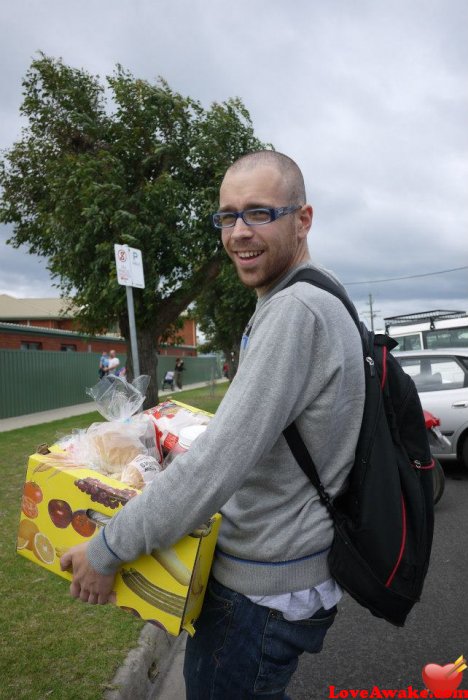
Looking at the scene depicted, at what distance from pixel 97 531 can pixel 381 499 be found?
2.52 feet

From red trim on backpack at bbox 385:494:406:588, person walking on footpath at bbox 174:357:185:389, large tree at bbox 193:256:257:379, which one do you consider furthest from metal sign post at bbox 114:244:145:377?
person walking on footpath at bbox 174:357:185:389

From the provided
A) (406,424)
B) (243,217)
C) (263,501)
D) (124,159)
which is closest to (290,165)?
(243,217)

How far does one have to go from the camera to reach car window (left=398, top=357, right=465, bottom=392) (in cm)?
823

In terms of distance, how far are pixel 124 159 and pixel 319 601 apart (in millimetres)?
14141

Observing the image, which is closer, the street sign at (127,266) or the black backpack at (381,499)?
the black backpack at (381,499)

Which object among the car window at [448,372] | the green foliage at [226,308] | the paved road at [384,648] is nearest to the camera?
the paved road at [384,648]

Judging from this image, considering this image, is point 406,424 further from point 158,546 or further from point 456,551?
point 456,551

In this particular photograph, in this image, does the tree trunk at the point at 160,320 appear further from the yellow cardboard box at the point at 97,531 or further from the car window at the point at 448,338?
the yellow cardboard box at the point at 97,531

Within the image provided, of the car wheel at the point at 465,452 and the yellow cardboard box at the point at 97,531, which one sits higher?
the yellow cardboard box at the point at 97,531

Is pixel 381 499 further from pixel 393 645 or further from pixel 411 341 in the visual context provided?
pixel 411 341

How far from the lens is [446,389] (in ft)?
26.8

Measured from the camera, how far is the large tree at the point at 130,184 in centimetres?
1304

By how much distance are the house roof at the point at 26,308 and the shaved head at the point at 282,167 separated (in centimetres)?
4818

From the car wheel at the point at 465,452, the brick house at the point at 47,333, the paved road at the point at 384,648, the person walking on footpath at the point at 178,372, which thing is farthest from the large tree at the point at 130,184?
the person walking on footpath at the point at 178,372
